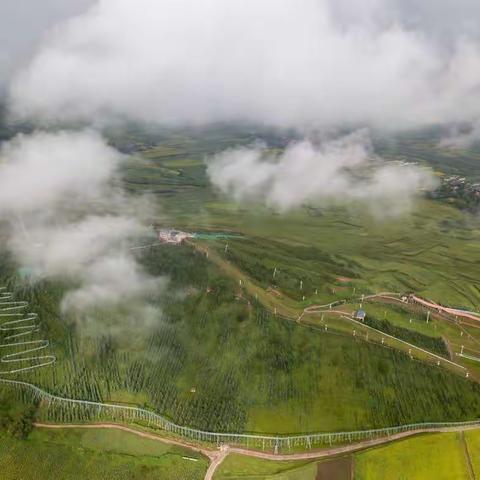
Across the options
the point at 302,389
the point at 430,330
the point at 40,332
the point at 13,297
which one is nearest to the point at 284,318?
the point at 302,389

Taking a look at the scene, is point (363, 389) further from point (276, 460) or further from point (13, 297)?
point (13, 297)

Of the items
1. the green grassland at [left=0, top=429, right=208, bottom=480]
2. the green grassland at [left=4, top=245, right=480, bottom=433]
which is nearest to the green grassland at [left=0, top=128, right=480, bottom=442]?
the green grassland at [left=4, top=245, right=480, bottom=433]

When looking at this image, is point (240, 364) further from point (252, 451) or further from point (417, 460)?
point (417, 460)

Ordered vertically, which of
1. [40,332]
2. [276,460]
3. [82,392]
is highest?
[40,332]

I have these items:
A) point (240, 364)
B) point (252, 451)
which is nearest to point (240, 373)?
point (240, 364)

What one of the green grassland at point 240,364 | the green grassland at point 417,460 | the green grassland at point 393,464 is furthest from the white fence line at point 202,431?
the green grassland at point 417,460
